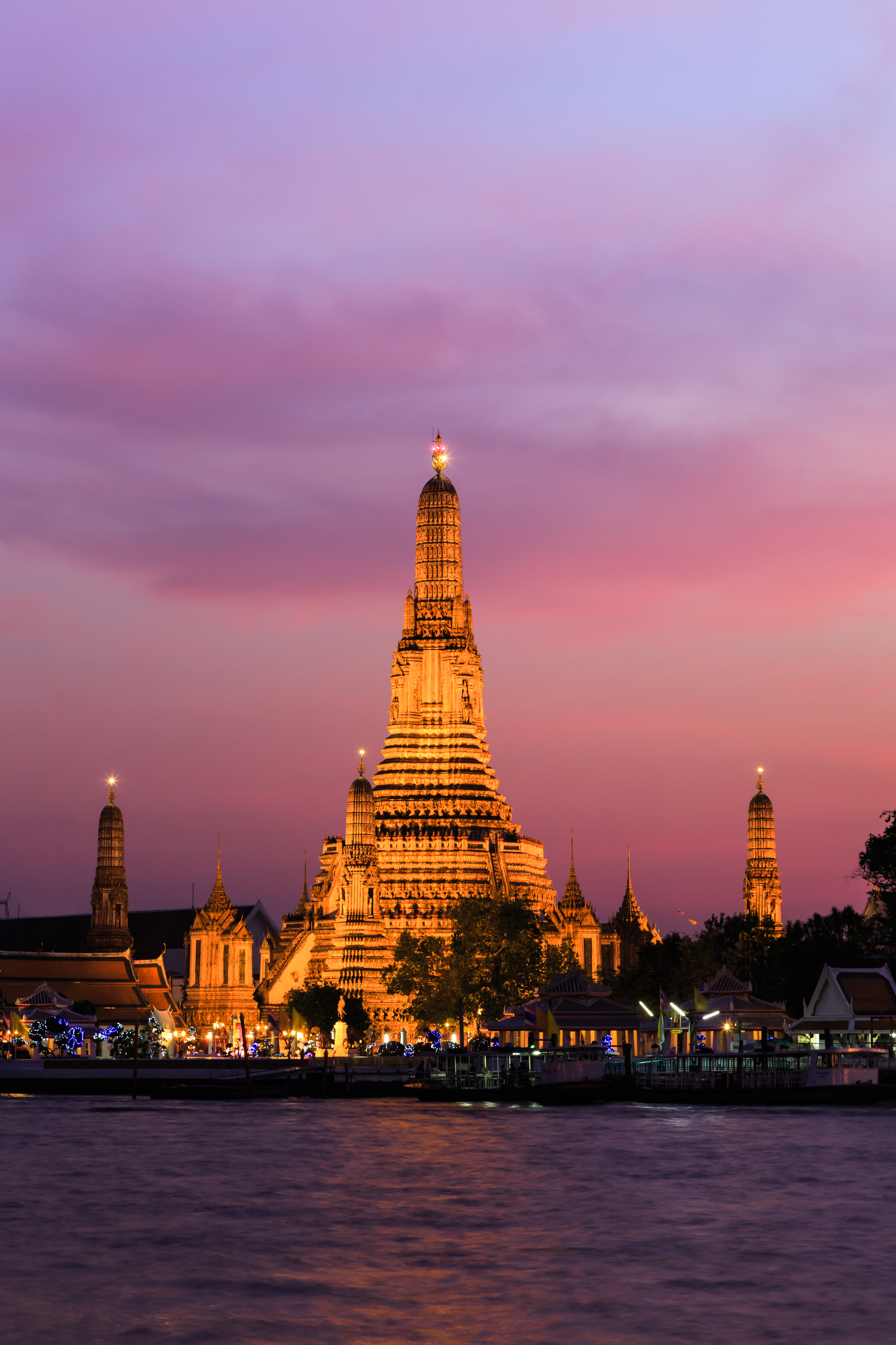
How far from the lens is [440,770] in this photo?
163000mm

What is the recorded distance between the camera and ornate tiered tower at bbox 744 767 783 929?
166 metres

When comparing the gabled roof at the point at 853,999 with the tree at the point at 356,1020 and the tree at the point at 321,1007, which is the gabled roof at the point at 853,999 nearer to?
the tree at the point at 356,1020

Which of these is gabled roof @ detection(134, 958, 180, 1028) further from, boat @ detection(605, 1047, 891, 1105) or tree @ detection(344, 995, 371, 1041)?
boat @ detection(605, 1047, 891, 1105)

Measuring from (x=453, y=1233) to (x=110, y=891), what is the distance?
129m

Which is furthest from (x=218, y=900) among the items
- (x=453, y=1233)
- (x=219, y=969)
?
(x=453, y=1233)

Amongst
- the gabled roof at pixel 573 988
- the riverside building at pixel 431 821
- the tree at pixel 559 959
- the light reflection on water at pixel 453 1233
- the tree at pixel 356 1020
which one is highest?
the riverside building at pixel 431 821

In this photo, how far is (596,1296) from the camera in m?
44.6

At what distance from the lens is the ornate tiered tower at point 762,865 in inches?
6555

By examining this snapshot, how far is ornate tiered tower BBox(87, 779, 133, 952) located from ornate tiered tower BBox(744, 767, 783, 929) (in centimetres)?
5395

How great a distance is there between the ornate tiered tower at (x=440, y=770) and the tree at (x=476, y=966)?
1057 cm

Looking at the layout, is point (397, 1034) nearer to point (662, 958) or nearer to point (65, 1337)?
point (662, 958)

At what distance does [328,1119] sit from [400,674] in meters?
74.2

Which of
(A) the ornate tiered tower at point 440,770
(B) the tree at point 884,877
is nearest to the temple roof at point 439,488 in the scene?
(A) the ornate tiered tower at point 440,770


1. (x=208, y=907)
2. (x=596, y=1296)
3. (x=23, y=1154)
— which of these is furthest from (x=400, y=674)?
(x=596, y=1296)
